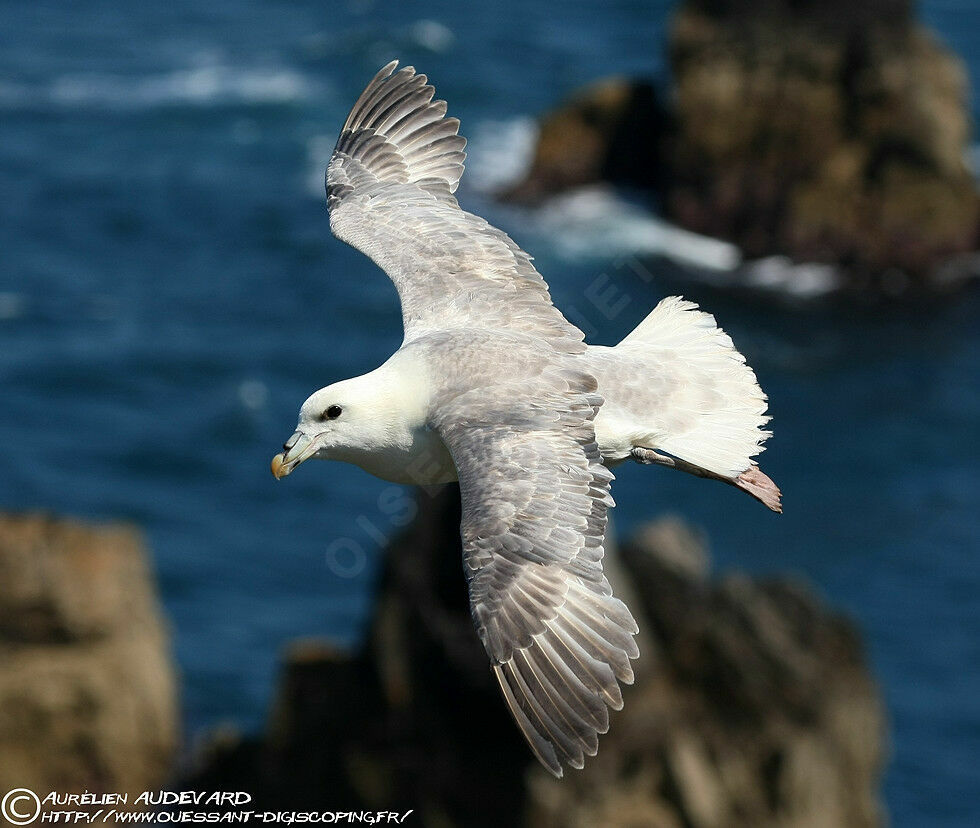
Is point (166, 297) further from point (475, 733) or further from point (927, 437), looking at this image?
point (475, 733)

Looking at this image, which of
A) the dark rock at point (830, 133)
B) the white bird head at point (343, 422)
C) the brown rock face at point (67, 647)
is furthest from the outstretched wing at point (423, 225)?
the dark rock at point (830, 133)

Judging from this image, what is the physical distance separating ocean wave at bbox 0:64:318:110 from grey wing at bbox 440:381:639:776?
6510cm

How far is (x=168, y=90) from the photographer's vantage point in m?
74.8

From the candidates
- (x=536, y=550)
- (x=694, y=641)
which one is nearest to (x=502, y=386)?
(x=536, y=550)

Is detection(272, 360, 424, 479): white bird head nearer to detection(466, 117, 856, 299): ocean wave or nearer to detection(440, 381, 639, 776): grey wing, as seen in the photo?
detection(440, 381, 639, 776): grey wing

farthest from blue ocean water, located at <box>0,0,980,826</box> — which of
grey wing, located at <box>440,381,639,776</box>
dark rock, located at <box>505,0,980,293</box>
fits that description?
grey wing, located at <box>440,381,639,776</box>

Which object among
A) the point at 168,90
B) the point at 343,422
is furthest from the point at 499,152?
the point at 343,422

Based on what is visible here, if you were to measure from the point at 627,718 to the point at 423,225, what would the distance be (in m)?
9.23

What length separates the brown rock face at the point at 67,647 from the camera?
23.3 meters

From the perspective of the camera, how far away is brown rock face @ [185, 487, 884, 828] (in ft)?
64.4

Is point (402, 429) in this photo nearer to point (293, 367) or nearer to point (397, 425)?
point (397, 425)

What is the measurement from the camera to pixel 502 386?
1018 centimetres

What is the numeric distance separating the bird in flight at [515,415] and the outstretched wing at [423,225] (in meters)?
0.02

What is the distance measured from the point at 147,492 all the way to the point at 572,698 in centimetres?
4211
